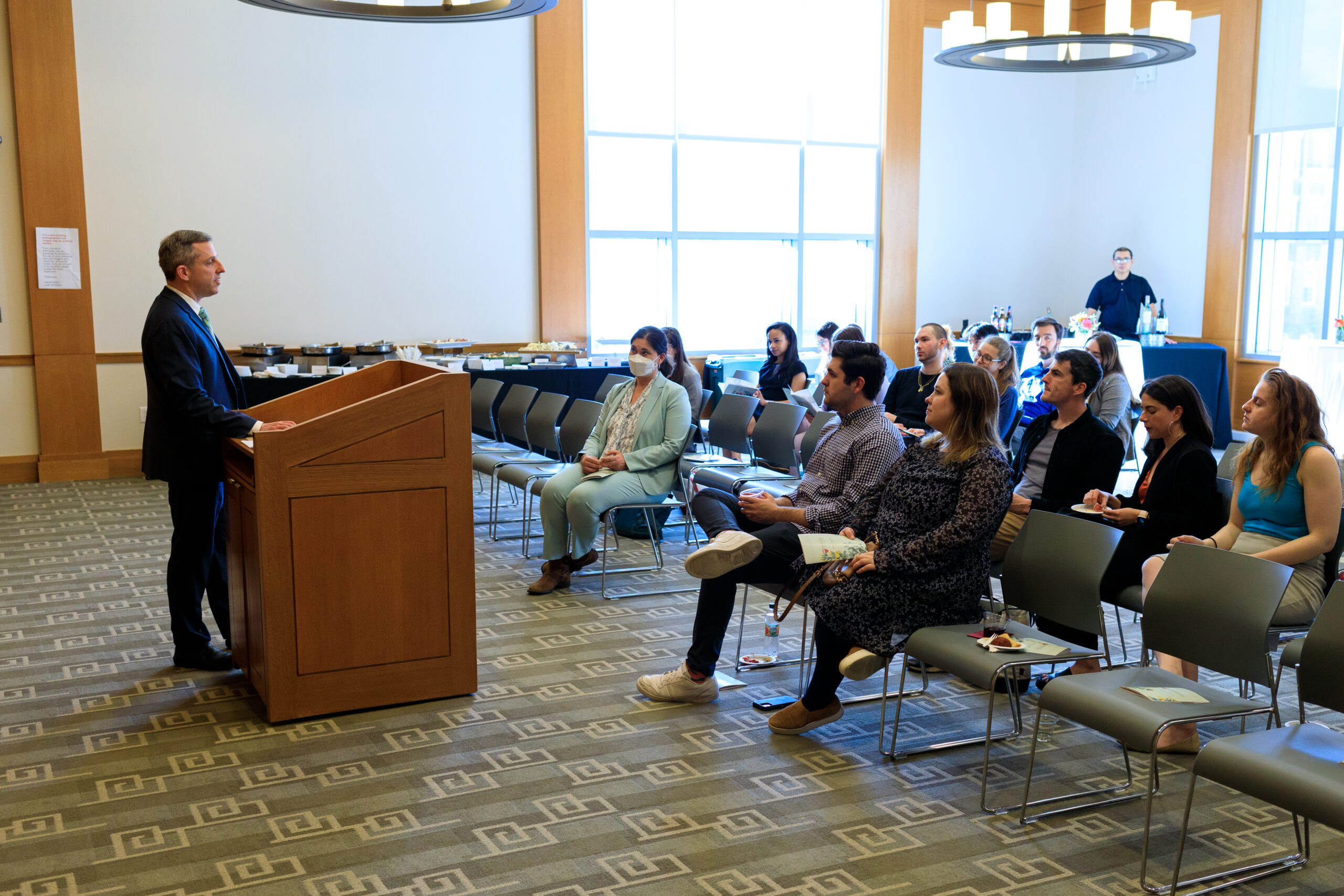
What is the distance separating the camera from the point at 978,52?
26.7ft

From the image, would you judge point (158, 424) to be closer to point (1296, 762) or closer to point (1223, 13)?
point (1296, 762)

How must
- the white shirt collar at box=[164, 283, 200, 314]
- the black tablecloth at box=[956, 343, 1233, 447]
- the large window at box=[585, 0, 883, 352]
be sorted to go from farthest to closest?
the large window at box=[585, 0, 883, 352]
the black tablecloth at box=[956, 343, 1233, 447]
the white shirt collar at box=[164, 283, 200, 314]

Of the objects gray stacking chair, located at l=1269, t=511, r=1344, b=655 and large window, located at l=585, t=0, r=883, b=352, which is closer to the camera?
gray stacking chair, located at l=1269, t=511, r=1344, b=655

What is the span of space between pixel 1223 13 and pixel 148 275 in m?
10.6

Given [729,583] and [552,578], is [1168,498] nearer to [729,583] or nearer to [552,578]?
[729,583]

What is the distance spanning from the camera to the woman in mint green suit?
5.89 metres

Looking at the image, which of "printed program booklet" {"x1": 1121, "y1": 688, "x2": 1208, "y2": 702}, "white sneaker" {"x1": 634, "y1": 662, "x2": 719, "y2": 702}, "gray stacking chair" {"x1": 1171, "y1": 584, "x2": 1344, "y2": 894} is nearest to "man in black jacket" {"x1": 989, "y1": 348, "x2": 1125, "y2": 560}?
"white sneaker" {"x1": 634, "y1": 662, "x2": 719, "y2": 702}

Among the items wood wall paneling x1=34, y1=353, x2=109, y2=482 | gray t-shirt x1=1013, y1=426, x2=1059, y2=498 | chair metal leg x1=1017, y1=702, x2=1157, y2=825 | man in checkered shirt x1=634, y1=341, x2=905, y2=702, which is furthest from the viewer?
wood wall paneling x1=34, y1=353, x2=109, y2=482

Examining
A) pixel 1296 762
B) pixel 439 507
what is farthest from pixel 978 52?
pixel 1296 762

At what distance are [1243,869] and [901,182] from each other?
33.7 feet

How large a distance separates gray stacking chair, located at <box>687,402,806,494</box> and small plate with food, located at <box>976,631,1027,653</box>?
2937 mm

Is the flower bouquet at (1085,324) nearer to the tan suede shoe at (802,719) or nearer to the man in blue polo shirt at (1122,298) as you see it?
the man in blue polo shirt at (1122,298)

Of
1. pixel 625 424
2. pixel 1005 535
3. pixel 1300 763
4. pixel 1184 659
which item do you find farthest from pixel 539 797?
pixel 625 424

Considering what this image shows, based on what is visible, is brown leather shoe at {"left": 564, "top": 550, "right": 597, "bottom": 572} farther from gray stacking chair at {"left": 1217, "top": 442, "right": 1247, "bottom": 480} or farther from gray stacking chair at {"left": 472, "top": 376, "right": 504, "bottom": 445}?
gray stacking chair at {"left": 1217, "top": 442, "right": 1247, "bottom": 480}
